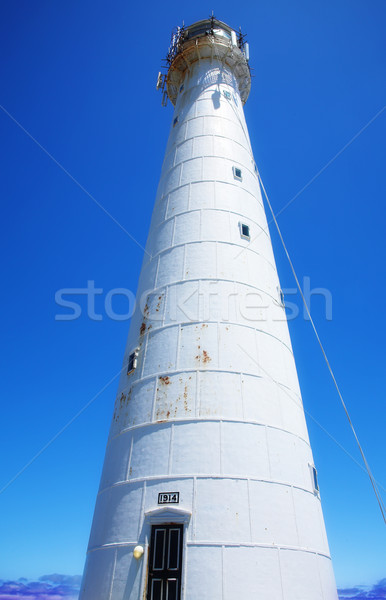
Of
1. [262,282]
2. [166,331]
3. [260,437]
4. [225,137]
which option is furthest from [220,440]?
[225,137]

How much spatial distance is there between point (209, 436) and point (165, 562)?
8.17ft

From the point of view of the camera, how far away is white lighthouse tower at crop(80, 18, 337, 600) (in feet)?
24.9

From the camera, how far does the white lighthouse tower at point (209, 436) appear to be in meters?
7.60

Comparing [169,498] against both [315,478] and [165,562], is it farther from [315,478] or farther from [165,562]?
[315,478]

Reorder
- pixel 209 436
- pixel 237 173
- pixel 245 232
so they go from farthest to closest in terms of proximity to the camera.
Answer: pixel 237 173 < pixel 245 232 < pixel 209 436

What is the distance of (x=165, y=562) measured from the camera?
7.62 meters

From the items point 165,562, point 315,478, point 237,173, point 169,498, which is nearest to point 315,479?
point 315,478

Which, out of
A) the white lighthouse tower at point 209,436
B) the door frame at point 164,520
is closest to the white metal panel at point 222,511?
the white lighthouse tower at point 209,436

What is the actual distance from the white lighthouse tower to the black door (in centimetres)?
2

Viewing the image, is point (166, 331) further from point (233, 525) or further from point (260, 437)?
point (233, 525)

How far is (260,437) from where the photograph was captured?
9.00 m

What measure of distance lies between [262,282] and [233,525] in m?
6.94

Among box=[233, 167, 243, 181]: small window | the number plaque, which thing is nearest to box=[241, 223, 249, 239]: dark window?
box=[233, 167, 243, 181]: small window

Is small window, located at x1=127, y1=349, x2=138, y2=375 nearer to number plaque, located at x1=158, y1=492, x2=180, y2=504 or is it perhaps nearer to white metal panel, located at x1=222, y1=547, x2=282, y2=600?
number plaque, located at x1=158, y1=492, x2=180, y2=504
